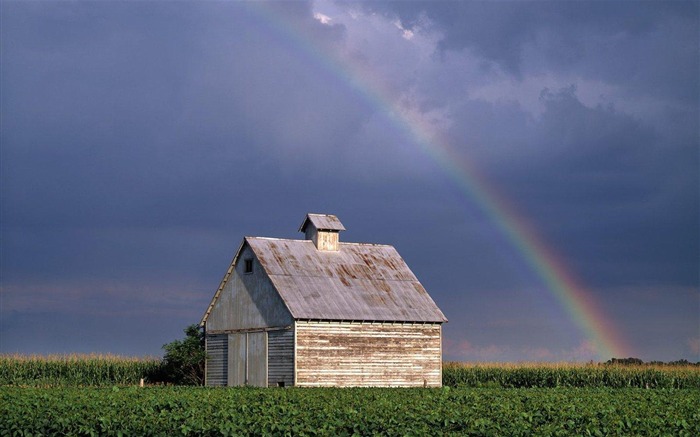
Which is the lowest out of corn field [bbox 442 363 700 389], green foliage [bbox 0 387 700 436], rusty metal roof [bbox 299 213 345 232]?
green foliage [bbox 0 387 700 436]

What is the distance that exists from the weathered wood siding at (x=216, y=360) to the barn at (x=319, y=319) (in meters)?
0.05

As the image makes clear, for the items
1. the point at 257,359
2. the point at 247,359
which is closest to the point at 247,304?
the point at 247,359

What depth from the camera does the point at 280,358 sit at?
40.9m

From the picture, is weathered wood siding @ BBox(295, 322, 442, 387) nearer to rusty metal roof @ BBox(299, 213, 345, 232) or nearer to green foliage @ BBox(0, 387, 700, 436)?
rusty metal roof @ BBox(299, 213, 345, 232)

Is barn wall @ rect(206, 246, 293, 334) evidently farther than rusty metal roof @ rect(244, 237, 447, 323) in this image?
No

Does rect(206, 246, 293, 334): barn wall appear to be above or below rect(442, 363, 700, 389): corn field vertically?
above

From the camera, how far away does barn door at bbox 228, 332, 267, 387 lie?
41.9 metres

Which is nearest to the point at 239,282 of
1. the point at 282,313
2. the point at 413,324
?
the point at 282,313

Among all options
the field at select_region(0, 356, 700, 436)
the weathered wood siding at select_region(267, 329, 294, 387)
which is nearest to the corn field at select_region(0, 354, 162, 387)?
the weathered wood siding at select_region(267, 329, 294, 387)

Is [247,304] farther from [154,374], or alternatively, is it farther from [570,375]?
[570,375]

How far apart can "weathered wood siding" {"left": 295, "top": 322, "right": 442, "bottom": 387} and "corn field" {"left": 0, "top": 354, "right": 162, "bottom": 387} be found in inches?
535

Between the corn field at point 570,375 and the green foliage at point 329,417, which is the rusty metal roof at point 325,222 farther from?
the green foliage at point 329,417

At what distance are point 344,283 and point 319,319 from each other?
382cm

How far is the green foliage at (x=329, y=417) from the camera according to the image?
1730 centimetres
